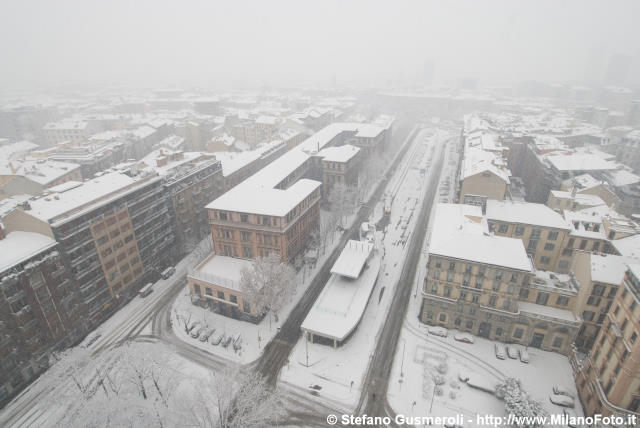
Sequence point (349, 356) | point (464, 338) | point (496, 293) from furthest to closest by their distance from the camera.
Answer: point (464, 338) → point (349, 356) → point (496, 293)

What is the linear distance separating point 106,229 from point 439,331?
71886 mm

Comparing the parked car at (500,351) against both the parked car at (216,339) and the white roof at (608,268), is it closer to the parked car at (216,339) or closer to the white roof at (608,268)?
the white roof at (608,268)

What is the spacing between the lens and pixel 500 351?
62344mm

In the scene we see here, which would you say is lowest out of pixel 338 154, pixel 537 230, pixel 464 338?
pixel 464 338

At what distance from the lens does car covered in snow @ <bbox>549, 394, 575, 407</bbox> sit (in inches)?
2069

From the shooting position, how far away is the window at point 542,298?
207 ft

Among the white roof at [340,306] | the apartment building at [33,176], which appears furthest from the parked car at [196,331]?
the apartment building at [33,176]

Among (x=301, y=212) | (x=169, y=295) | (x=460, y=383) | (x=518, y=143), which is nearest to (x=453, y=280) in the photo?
(x=460, y=383)

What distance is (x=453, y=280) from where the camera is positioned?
64.9 meters

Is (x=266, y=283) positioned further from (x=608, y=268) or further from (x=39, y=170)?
(x=39, y=170)

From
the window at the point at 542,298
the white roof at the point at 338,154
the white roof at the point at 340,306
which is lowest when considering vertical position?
the white roof at the point at 340,306

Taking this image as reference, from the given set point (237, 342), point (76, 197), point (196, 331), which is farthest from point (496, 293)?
point (76, 197)

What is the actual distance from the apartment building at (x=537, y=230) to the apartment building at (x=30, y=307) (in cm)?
9191

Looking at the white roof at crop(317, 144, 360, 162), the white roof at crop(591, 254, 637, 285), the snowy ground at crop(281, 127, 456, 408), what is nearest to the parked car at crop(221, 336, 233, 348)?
the snowy ground at crop(281, 127, 456, 408)
